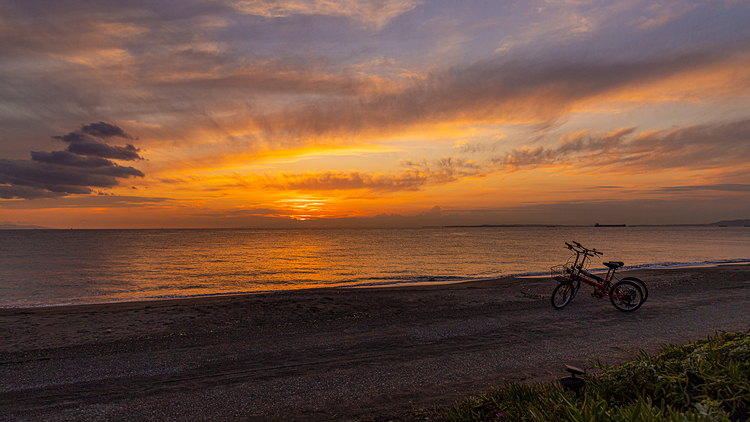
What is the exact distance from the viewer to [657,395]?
280 centimetres

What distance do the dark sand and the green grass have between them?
272 centimetres

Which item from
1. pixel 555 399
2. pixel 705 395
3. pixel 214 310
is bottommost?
pixel 214 310

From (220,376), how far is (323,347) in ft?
7.96

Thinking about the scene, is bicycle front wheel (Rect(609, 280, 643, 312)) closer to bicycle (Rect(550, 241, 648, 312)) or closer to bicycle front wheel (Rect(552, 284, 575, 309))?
bicycle (Rect(550, 241, 648, 312))

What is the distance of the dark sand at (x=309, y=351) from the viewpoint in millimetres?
5762

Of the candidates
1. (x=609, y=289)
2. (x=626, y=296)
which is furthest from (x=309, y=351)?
(x=626, y=296)

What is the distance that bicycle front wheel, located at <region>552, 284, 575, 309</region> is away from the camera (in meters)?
12.7

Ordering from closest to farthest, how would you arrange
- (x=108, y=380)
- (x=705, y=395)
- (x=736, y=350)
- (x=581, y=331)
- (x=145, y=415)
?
1. (x=705, y=395)
2. (x=736, y=350)
3. (x=145, y=415)
4. (x=108, y=380)
5. (x=581, y=331)

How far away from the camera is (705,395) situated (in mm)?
2428

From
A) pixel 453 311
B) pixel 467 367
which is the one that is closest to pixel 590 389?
pixel 467 367

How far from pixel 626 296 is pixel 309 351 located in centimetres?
Result: 1065

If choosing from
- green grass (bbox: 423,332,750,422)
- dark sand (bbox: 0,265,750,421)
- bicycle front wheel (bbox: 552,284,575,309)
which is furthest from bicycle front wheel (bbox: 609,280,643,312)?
green grass (bbox: 423,332,750,422)

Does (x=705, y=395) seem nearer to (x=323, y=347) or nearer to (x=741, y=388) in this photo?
(x=741, y=388)

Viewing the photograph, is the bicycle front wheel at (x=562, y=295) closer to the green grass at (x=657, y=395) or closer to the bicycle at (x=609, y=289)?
the bicycle at (x=609, y=289)
